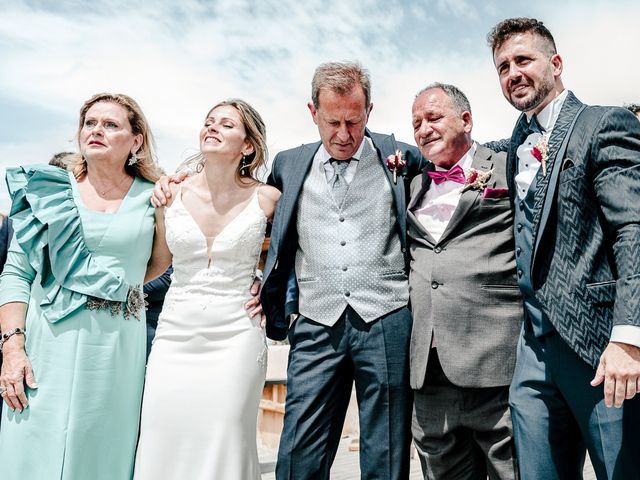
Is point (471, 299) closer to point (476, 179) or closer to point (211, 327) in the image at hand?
point (476, 179)

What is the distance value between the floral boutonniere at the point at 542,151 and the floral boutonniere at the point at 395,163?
630mm

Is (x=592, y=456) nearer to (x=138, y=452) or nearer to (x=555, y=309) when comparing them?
(x=555, y=309)

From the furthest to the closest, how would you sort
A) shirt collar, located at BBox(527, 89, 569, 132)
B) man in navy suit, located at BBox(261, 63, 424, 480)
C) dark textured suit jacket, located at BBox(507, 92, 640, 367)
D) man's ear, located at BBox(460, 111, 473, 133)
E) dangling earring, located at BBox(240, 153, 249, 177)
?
dangling earring, located at BBox(240, 153, 249, 177) < man's ear, located at BBox(460, 111, 473, 133) < man in navy suit, located at BBox(261, 63, 424, 480) < shirt collar, located at BBox(527, 89, 569, 132) < dark textured suit jacket, located at BBox(507, 92, 640, 367)

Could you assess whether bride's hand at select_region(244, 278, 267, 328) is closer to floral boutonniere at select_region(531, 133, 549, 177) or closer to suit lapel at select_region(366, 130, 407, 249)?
suit lapel at select_region(366, 130, 407, 249)

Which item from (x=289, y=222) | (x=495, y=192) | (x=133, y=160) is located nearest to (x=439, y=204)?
(x=495, y=192)

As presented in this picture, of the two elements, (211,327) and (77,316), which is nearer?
(77,316)

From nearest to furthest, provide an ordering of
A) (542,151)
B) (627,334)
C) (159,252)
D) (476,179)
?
(627,334)
(542,151)
(476,179)
(159,252)

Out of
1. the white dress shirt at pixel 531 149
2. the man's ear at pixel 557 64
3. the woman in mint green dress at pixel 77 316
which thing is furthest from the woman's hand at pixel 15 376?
the man's ear at pixel 557 64

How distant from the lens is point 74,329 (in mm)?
2617

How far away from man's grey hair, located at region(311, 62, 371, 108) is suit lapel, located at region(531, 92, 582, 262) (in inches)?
35.4

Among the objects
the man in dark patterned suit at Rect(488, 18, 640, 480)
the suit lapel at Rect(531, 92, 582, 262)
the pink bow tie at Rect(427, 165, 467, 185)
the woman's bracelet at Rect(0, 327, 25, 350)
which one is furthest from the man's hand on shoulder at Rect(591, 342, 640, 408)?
the woman's bracelet at Rect(0, 327, 25, 350)

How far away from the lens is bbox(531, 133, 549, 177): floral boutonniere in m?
2.27

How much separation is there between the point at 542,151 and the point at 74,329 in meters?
2.05

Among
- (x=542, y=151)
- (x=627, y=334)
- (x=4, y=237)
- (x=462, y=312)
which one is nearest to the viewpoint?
(x=627, y=334)
